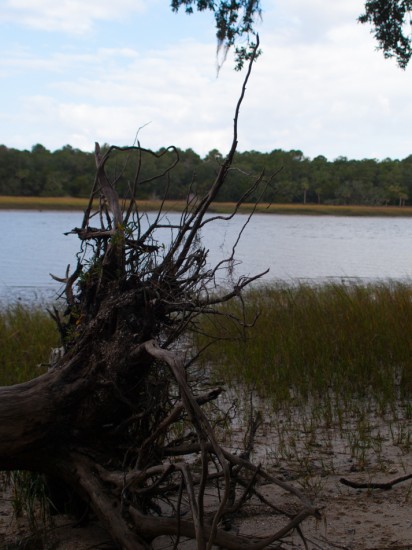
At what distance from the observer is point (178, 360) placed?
294cm

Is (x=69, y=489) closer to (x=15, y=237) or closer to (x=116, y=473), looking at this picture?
(x=116, y=473)

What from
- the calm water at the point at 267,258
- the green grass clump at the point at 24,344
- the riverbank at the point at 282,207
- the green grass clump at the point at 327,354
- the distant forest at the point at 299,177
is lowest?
the calm water at the point at 267,258

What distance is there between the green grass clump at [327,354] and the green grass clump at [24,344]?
1.71 meters

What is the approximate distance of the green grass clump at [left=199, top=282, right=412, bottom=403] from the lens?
20.2 feet

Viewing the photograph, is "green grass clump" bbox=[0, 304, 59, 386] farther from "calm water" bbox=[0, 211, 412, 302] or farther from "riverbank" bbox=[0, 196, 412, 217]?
"riverbank" bbox=[0, 196, 412, 217]

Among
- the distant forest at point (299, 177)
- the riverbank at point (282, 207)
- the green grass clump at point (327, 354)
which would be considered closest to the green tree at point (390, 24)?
the green grass clump at point (327, 354)

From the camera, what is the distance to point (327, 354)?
6.67m

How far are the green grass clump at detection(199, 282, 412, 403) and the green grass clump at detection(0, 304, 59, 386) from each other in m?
1.71

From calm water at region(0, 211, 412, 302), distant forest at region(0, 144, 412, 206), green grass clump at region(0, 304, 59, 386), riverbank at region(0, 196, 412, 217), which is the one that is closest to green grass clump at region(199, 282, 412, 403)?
green grass clump at region(0, 304, 59, 386)

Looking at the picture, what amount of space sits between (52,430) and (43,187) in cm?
5113

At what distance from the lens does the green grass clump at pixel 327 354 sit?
6.17 meters

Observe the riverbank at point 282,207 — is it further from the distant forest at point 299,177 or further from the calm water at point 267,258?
the calm water at point 267,258

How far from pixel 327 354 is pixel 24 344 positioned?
3249 mm

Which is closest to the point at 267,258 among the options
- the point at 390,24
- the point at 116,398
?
the point at 390,24
